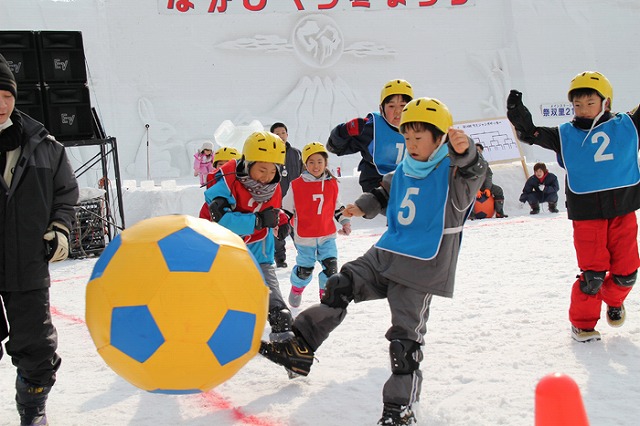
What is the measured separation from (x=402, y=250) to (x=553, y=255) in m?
5.03

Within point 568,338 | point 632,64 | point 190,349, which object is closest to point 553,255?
point 568,338

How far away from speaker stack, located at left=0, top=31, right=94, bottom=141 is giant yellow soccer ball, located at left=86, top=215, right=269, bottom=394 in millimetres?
7979

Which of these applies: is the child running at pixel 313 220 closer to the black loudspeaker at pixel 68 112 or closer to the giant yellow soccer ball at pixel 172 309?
the giant yellow soccer ball at pixel 172 309

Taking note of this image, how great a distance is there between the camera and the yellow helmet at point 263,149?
4.20 metres

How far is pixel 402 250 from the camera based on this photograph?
10.8 ft

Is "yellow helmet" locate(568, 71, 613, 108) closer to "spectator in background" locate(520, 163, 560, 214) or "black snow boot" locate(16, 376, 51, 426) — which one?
"black snow boot" locate(16, 376, 51, 426)

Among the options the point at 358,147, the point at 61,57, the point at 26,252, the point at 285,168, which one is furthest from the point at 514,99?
the point at 61,57

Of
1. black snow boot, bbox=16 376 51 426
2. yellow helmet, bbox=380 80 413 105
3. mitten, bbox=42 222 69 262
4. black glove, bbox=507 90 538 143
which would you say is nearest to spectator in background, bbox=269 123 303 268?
yellow helmet, bbox=380 80 413 105

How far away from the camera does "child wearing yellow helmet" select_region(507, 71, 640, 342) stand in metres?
4.34

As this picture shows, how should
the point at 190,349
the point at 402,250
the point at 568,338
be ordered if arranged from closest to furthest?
the point at 190,349 → the point at 402,250 → the point at 568,338

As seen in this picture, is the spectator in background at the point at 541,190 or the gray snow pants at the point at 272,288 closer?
the gray snow pants at the point at 272,288

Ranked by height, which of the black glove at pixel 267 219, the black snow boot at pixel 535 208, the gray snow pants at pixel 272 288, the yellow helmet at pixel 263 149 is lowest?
the black snow boot at pixel 535 208

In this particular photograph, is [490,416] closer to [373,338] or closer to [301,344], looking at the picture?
[301,344]

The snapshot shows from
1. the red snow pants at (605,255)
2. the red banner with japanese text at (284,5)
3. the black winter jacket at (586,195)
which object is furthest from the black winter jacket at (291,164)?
the red banner with japanese text at (284,5)
